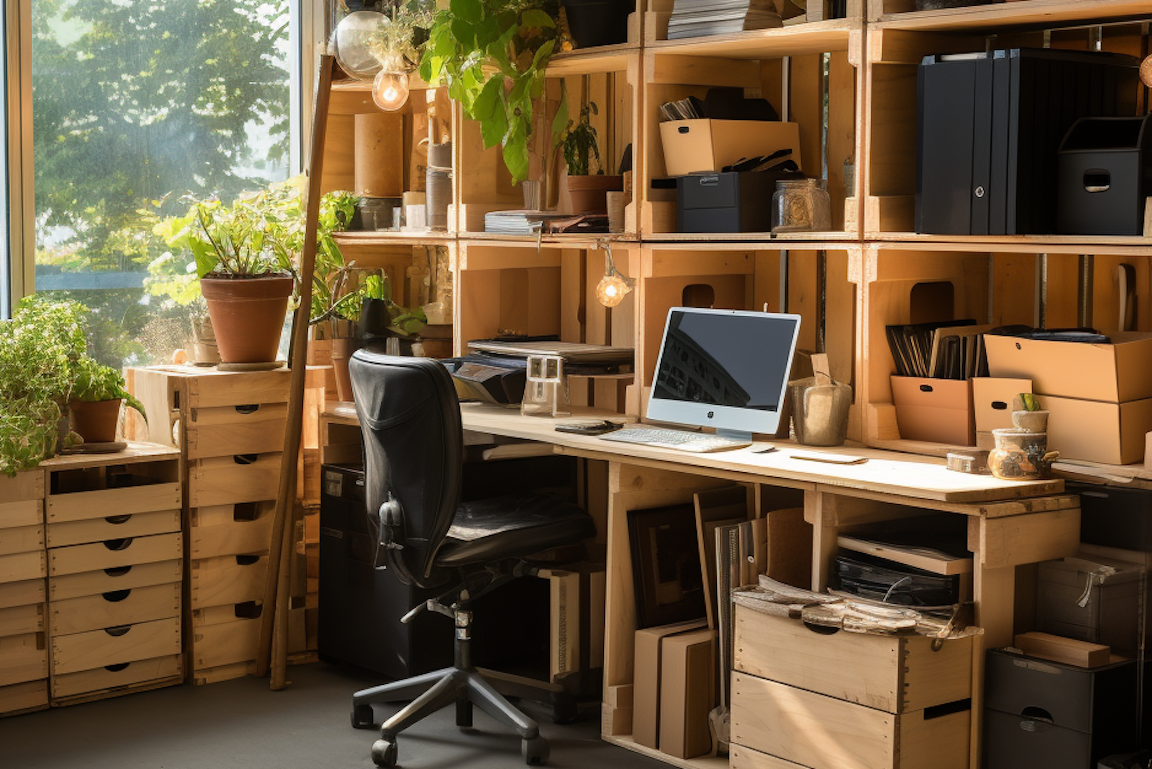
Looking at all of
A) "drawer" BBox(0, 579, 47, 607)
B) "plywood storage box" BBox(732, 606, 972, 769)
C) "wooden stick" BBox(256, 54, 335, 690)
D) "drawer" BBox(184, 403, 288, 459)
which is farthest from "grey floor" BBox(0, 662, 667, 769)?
"drawer" BBox(184, 403, 288, 459)

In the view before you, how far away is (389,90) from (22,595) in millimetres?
1798

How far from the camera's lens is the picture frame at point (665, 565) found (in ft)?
12.4

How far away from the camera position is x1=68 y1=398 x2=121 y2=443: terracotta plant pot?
13.8 feet

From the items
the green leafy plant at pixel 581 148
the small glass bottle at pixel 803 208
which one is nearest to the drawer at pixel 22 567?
the green leafy plant at pixel 581 148

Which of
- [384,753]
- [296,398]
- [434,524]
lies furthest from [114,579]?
[434,524]

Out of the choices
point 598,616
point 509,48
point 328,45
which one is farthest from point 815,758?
point 328,45

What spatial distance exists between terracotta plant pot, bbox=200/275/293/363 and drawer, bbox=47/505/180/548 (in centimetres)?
53

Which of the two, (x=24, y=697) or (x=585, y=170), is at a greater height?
(x=585, y=170)

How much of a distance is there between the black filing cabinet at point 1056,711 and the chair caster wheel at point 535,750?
3.75ft

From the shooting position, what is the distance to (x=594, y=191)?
423 cm

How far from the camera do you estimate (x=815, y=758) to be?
10.3 ft

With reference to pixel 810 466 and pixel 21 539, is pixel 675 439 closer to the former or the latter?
pixel 810 466

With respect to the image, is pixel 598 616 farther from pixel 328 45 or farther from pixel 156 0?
pixel 156 0

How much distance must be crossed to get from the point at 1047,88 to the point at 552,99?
1815mm
